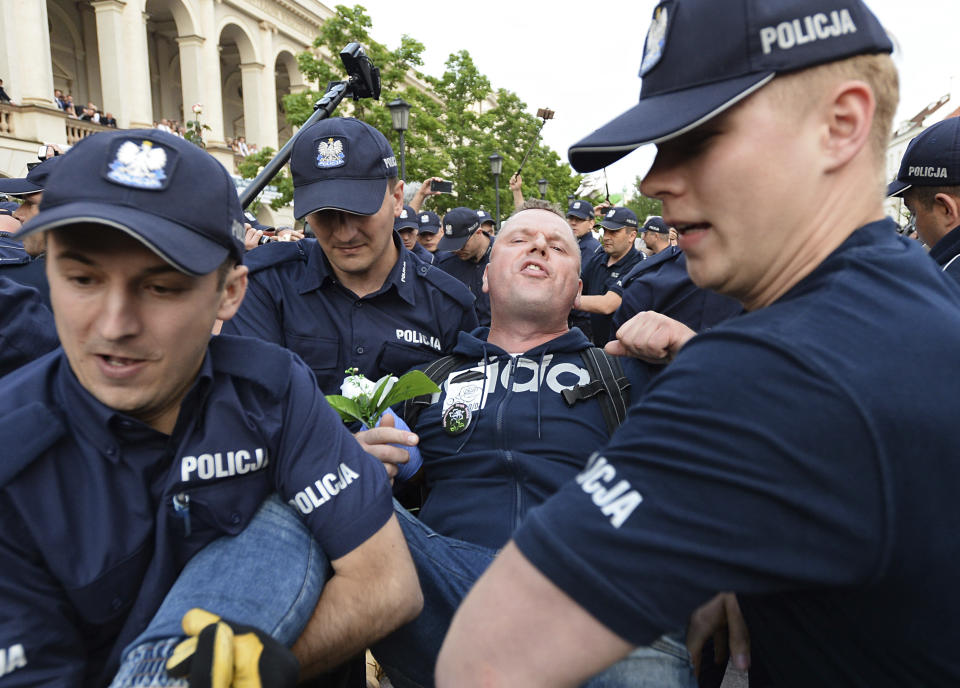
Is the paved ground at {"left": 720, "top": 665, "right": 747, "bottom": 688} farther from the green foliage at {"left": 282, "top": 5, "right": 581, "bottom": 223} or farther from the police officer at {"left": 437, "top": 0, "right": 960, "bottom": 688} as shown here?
the green foliage at {"left": 282, "top": 5, "right": 581, "bottom": 223}

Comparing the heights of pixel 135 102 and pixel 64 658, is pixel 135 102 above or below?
above

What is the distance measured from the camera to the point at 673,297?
12.3 feet

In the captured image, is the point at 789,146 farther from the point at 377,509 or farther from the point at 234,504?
the point at 234,504

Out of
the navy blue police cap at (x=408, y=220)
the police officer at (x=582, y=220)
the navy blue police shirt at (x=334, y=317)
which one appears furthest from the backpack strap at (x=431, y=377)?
the police officer at (x=582, y=220)

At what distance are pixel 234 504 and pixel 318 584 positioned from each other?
28 centimetres

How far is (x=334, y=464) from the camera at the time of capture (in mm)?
1720

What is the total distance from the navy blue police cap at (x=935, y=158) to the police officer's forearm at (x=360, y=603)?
130 inches

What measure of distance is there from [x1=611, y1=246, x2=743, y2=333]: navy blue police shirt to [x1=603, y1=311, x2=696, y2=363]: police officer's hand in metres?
1.03

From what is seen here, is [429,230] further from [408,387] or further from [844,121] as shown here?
[844,121]

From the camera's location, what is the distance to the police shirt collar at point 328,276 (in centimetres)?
310

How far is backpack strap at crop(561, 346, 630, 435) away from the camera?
2.52m

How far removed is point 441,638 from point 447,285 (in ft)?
5.93

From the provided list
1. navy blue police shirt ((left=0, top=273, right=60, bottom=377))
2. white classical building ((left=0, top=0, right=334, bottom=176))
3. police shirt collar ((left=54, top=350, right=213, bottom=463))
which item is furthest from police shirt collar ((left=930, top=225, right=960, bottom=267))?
white classical building ((left=0, top=0, right=334, bottom=176))

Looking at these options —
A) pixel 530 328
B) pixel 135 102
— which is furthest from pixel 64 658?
pixel 135 102
